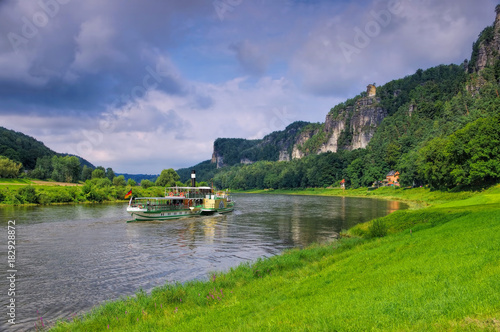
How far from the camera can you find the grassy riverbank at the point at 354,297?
9633mm

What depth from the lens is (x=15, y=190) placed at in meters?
91.4

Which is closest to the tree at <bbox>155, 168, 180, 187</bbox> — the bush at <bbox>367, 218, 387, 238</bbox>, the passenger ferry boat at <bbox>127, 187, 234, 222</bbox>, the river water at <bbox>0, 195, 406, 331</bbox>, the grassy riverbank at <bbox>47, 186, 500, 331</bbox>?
the passenger ferry boat at <bbox>127, 187, 234, 222</bbox>

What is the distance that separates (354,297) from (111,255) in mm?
27898

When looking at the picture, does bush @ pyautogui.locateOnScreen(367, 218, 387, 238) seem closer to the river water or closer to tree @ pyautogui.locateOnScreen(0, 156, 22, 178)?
the river water

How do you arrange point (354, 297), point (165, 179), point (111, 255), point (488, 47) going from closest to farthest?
1. point (354, 297)
2. point (111, 255)
3. point (165, 179)
4. point (488, 47)

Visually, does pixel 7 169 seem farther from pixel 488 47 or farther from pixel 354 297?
pixel 488 47

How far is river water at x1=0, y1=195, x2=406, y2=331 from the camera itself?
20781 mm

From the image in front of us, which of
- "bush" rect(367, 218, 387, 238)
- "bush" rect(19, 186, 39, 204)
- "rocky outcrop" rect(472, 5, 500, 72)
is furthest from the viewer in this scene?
"rocky outcrop" rect(472, 5, 500, 72)

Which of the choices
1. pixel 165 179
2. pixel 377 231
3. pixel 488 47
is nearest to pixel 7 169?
pixel 165 179

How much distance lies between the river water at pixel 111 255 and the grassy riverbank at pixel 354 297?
5.21 metres

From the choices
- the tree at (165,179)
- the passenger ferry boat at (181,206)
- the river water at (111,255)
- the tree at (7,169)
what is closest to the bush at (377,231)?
the river water at (111,255)

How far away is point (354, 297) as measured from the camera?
40.3 feet

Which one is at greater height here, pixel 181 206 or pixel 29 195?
pixel 29 195

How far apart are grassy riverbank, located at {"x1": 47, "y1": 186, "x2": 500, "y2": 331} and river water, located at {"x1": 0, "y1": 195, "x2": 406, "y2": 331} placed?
5206mm
